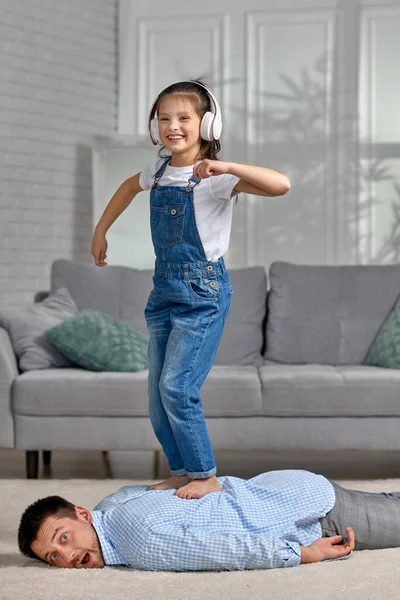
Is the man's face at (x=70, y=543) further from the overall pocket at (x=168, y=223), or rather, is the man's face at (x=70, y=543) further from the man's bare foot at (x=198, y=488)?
the overall pocket at (x=168, y=223)

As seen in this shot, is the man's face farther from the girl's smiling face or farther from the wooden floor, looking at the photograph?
the wooden floor

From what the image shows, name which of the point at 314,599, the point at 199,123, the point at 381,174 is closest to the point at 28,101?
the point at 381,174

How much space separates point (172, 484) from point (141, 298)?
1762 millimetres

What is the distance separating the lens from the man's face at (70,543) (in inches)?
81.6

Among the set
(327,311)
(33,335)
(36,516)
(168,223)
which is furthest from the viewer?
(327,311)

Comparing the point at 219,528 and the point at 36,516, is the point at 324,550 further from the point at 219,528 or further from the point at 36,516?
the point at 36,516

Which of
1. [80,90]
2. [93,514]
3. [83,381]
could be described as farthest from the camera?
[80,90]

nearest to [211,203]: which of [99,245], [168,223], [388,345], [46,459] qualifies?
[168,223]

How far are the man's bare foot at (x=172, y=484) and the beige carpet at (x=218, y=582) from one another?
39 centimetres

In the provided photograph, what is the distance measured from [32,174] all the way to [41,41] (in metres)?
0.90

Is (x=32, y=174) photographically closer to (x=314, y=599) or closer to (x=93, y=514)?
(x=93, y=514)

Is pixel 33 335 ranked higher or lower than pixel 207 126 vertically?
lower

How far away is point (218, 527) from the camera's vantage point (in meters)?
2.15

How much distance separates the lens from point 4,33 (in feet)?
18.3
